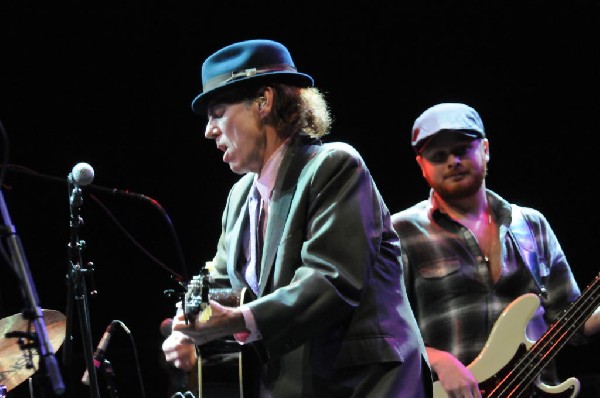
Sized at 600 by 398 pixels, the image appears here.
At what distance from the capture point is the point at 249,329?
86.1 inches

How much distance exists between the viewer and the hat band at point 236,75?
8.53 feet

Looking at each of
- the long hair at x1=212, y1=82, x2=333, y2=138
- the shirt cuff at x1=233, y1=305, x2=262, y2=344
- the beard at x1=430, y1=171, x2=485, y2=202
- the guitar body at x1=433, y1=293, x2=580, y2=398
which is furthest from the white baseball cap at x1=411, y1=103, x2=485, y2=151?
the shirt cuff at x1=233, y1=305, x2=262, y2=344

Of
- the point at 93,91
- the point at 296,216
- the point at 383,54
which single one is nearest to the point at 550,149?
the point at 383,54

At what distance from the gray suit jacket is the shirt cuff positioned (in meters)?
0.02

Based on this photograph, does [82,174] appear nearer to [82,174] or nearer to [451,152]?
[82,174]

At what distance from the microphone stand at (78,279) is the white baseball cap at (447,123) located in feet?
5.51

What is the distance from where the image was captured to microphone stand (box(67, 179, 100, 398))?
3.67 m

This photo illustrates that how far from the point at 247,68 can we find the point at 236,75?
→ 0.04m

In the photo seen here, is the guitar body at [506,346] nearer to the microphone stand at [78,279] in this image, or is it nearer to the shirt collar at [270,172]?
the shirt collar at [270,172]

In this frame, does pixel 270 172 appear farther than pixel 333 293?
Yes

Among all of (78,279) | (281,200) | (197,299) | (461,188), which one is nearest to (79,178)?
(78,279)

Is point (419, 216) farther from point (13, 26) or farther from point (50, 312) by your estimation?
point (13, 26)

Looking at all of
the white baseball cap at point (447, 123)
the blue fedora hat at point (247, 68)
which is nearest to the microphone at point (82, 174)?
the blue fedora hat at point (247, 68)

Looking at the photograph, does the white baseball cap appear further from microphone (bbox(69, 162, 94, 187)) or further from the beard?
microphone (bbox(69, 162, 94, 187))
